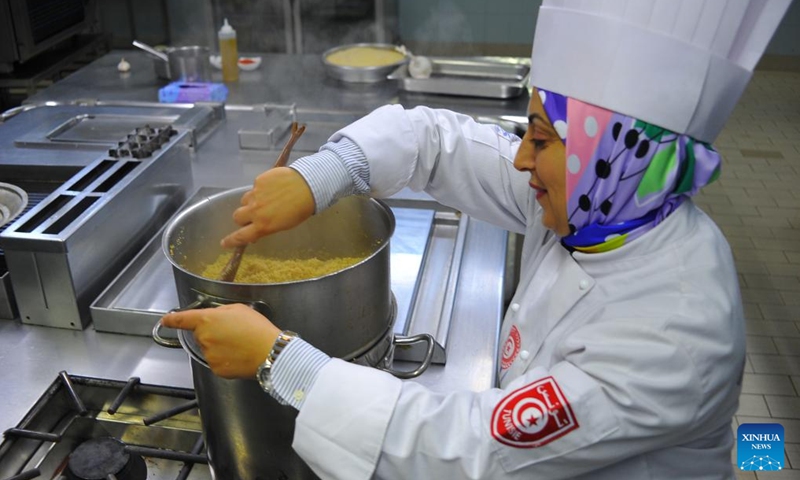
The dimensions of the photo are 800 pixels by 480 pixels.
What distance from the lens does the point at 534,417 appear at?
80cm

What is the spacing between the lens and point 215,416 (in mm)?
1026

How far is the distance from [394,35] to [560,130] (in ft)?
16.3

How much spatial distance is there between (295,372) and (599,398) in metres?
0.37

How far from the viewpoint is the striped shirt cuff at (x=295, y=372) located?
86 centimetres

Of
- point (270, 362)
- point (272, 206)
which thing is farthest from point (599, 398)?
point (272, 206)

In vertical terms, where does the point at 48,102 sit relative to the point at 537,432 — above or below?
below

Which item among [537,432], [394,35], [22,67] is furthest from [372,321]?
[394,35]

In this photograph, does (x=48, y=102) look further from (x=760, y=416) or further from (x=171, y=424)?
(x=760, y=416)

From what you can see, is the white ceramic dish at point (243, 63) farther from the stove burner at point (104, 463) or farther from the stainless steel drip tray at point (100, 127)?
the stove burner at point (104, 463)

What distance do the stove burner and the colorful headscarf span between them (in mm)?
781

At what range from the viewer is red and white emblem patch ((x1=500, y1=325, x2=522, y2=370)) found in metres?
1.08

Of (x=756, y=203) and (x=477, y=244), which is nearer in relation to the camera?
(x=477, y=244)

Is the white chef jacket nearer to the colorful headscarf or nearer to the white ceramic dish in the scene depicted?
the colorful headscarf

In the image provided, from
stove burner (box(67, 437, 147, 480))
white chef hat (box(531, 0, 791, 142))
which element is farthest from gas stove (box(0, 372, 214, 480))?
white chef hat (box(531, 0, 791, 142))
